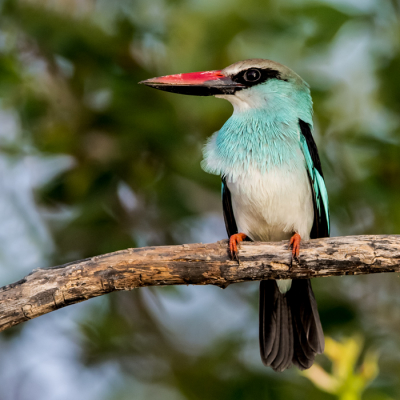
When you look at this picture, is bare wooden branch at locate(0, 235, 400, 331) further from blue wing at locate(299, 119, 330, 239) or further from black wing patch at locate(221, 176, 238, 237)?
black wing patch at locate(221, 176, 238, 237)

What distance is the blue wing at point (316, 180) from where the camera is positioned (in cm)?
339

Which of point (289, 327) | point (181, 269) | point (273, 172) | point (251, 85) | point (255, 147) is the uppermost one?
point (251, 85)

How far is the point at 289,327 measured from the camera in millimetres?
3525

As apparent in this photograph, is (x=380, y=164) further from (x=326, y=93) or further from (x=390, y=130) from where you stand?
(x=326, y=93)

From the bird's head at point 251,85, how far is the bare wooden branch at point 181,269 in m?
1.10

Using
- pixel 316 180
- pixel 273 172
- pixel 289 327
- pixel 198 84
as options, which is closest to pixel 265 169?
pixel 273 172

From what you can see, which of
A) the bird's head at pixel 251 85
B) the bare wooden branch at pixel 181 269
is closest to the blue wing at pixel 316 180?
the bird's head at pixel 251 85

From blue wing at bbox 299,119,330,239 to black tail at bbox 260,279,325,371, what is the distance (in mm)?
375

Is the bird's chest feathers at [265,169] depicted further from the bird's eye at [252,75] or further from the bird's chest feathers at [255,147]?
the bird's eye at [252,75]

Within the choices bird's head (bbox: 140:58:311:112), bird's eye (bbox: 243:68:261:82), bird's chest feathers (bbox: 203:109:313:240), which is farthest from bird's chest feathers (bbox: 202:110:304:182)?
bird's eye (bbox: 243:68:261:82)

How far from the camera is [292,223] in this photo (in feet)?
11.1

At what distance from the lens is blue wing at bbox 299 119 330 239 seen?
11.1 ft

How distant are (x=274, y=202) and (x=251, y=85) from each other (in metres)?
0.76

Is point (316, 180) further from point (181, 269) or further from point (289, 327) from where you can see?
point (181, 269)
